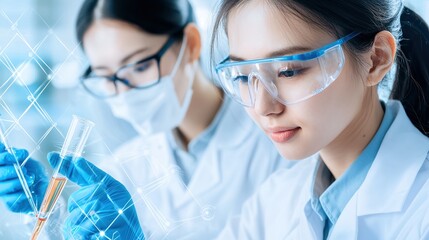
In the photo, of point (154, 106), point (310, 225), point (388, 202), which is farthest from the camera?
point (154, 106)

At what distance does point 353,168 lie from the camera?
4.78 ft

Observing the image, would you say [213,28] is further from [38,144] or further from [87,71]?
[87,71]

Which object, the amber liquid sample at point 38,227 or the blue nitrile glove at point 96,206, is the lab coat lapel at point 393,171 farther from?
the amber liquid sample at point 38,227

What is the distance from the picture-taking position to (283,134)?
4.26 feet

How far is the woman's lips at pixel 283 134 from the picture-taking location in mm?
1297

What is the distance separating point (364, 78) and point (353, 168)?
0.26 meters

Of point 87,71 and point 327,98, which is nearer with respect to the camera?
point 327,98

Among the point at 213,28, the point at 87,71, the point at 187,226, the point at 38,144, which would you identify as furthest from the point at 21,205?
the point at 87,71

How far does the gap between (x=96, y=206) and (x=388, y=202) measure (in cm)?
67

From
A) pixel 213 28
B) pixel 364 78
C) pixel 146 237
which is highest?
pixel 213 28

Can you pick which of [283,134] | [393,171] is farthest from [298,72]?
[393,171]

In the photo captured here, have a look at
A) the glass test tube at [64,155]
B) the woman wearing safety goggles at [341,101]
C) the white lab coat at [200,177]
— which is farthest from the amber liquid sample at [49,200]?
the woman wearing safety goggles at [341,101]

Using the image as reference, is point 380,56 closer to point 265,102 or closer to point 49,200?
point 265,102

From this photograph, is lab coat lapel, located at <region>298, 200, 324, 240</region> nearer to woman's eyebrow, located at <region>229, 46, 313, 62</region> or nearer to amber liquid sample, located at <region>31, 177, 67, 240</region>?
woman's eyebrow, located at <region>229, 46, 313, 62</region>
